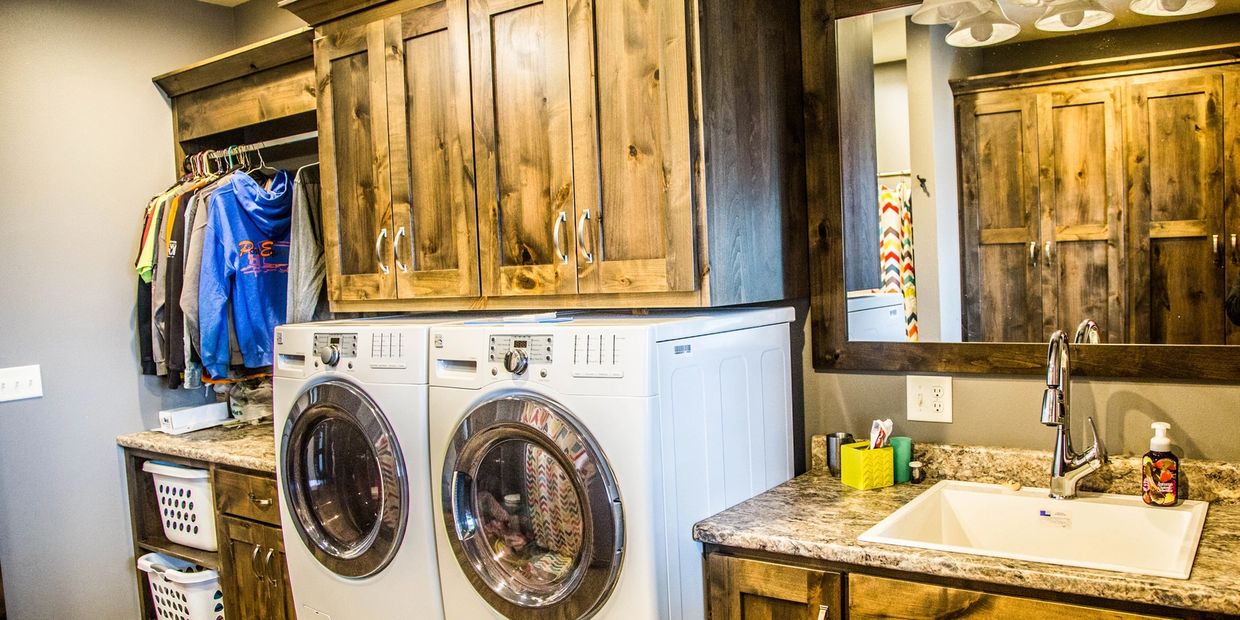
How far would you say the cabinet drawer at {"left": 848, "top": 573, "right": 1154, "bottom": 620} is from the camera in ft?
5.03

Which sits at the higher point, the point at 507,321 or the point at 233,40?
the point at 233,40

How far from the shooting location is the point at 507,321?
2207mm

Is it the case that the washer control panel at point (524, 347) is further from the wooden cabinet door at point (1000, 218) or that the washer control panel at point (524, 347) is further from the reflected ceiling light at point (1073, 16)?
the reflected ceiling light at point (1073, 16)

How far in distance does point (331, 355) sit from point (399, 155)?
58 centimetres

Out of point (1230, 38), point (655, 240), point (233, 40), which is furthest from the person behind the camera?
point (233, 40)

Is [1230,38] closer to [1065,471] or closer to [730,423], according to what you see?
[1065,471]

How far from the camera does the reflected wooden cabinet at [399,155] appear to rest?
2.42 meters

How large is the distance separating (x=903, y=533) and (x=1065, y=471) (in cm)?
38

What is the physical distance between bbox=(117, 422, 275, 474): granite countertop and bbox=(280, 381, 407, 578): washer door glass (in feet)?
0.75

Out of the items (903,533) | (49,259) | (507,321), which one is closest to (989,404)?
(903,533)

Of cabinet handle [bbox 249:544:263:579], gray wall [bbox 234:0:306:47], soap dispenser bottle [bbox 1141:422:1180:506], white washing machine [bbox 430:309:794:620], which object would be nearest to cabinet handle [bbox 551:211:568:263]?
white washing machine [bbox 430:309:794:620]

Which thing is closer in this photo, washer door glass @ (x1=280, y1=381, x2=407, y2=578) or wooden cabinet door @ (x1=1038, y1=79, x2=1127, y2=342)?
wooden cabinet door @ (x1=1038, y1=79, x2=1127, y2=342)

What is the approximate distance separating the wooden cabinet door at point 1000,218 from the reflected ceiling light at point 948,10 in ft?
0.61

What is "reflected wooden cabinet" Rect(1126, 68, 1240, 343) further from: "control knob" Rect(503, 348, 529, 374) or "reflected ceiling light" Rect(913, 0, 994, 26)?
"control knob" Rect(503, 348, 529, 374)
